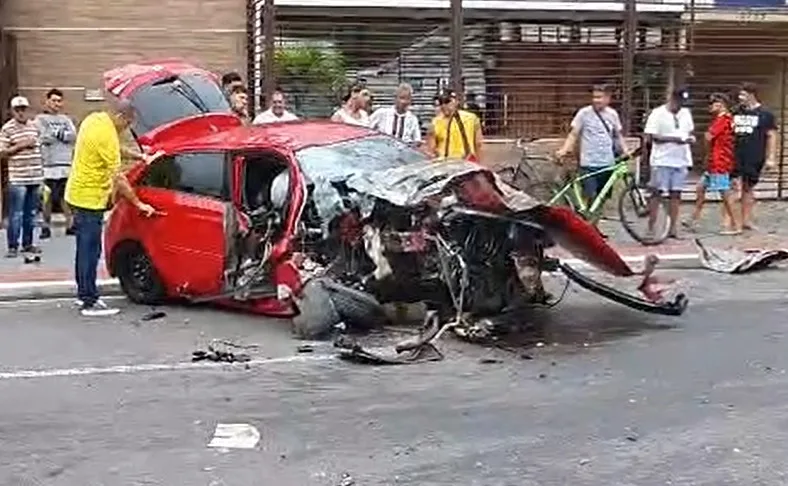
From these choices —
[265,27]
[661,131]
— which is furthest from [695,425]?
[265,27]

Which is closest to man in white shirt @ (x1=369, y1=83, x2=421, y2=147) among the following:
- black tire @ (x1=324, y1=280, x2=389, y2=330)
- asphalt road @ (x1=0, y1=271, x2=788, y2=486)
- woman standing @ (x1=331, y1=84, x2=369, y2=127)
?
woman standing @ (x1=331, y1=84, x2=369, y2=127)

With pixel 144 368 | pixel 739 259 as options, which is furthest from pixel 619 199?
pixel 144 368

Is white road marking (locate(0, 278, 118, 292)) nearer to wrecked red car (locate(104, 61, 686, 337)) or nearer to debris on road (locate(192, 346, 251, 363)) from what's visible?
wrecked red car (locate(104, 61, 686, 337))

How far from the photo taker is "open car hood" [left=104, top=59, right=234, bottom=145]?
12102mm

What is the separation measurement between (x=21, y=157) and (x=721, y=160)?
25.7ft

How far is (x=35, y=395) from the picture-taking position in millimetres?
7910

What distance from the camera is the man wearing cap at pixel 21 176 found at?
13570 millimetres

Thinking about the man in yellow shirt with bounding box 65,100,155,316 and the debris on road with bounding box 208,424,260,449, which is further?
the man in yellow shirt with bounding box 65,100,155,316

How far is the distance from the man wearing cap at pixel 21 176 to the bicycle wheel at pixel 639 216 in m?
6.31

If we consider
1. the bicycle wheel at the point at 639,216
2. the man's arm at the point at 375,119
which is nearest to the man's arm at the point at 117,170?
the man's arm at the point at 375,119

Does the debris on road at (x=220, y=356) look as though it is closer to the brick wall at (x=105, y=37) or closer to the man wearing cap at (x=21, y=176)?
the man wearing cap at (x=21, y=176)

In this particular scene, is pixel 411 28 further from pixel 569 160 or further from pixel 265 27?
pixel 569 160

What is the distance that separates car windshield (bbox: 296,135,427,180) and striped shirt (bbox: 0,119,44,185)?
470 centimetres

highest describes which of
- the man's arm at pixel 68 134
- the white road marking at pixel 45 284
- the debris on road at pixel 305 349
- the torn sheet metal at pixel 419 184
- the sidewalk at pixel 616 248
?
the man's arm at pixel 68 134
